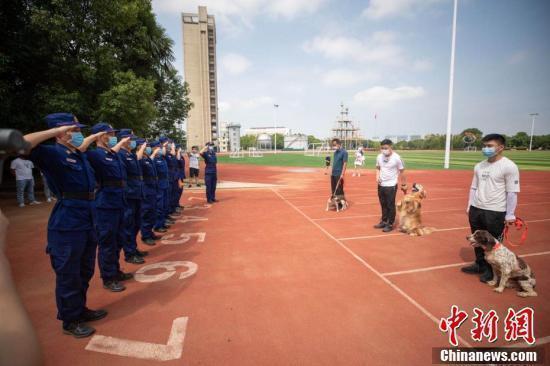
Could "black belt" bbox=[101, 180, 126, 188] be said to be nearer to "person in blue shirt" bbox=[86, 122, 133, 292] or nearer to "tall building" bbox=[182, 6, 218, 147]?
"person in blue shirt" bbox=[86, 122, 133, 292]

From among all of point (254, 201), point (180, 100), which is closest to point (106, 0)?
point (180, 100)

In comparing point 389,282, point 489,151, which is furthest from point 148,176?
point 489,151

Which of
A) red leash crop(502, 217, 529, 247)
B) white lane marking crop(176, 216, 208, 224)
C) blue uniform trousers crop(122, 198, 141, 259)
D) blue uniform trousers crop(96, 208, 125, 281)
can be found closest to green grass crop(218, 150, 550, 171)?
red leash crop(502, 217, 529, 247)

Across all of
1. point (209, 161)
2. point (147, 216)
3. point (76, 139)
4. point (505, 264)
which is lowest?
point (505, 264)

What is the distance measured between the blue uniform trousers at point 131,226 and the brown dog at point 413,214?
5.96 meters

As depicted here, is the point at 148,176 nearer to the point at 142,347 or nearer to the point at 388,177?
the point at 142,347

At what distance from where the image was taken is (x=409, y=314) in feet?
Result: 11.6

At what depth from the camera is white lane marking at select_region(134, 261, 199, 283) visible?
461cm

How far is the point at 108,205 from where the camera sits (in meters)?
4.30

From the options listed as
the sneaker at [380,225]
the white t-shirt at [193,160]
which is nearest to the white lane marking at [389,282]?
the sneaker at [380,225]

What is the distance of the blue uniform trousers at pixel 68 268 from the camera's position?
10.3ft

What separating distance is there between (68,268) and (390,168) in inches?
255

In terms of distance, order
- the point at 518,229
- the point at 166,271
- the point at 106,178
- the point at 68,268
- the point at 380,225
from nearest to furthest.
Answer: the point at 68,268 < the point at 106,178 < the point at 166,271 < the point at 518,229 < the point at 380,225

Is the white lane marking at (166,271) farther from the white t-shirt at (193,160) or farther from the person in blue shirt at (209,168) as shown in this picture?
the white t-shirt at (193,160)
